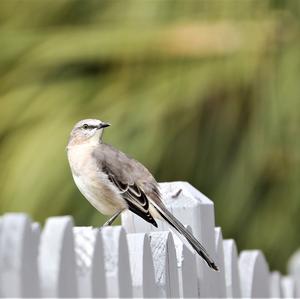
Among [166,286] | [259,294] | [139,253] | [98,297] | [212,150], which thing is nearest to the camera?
[98,297]

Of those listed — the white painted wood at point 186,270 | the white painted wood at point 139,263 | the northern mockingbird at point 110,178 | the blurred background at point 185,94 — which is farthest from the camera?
the blurred background at point 185,94

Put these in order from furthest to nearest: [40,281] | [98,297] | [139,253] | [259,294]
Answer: [259,294] → [139,253] → [98,297] → [40,281]

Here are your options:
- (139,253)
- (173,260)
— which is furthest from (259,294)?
(139,253)

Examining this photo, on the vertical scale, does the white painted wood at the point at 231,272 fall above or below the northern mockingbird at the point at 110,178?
below

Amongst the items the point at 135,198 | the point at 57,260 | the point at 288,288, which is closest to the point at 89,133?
the point at 135,198

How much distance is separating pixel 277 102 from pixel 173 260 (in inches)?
118

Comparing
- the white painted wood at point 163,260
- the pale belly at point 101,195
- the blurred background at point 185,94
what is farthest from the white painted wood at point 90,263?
the blurred background at point 185,94

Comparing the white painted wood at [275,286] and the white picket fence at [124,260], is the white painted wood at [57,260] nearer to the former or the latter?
the white picket fence at [124,260]

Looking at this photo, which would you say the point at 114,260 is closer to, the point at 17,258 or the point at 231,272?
the point at 17,258

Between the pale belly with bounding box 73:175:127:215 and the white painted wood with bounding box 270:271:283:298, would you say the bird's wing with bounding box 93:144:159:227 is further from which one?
the white painted wood with bounding box 270:271:283:298

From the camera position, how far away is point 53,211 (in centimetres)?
550

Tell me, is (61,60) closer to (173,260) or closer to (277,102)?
(277,102)

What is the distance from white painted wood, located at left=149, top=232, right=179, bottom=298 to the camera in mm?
2770

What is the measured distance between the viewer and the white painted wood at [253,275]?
384 cm
